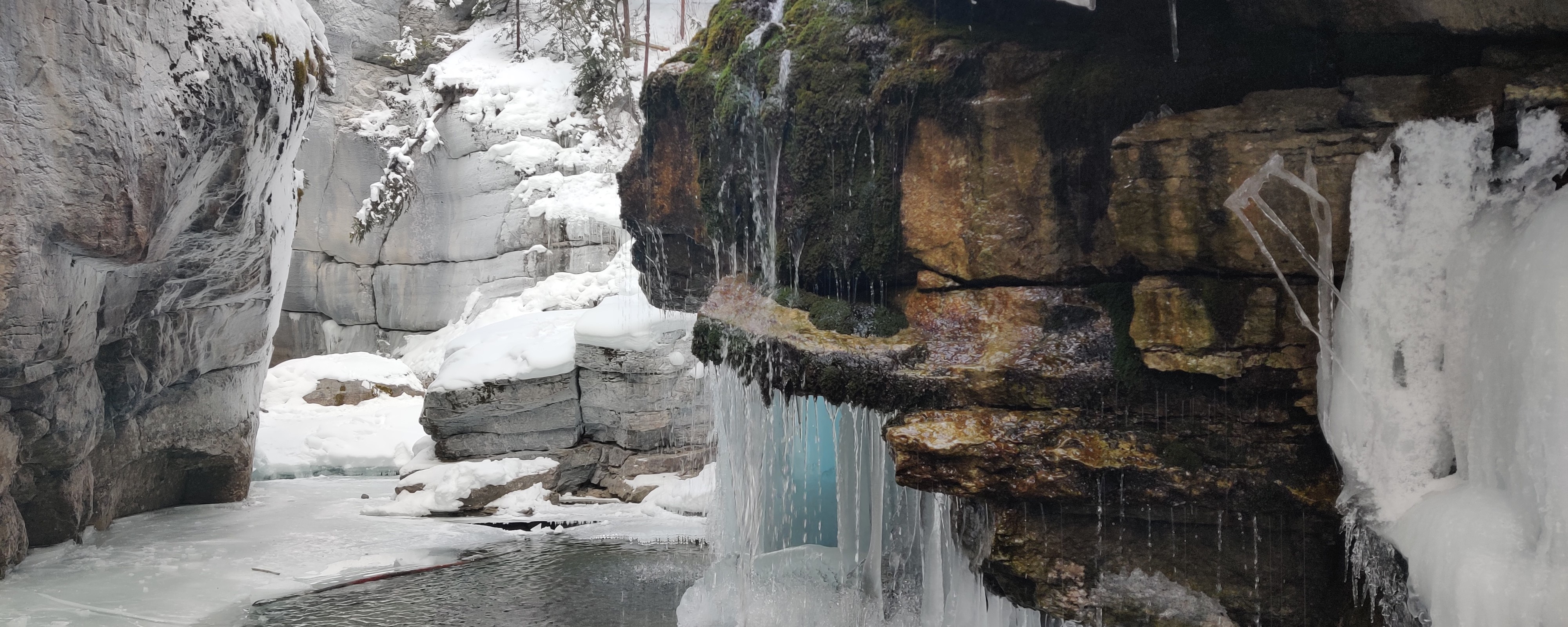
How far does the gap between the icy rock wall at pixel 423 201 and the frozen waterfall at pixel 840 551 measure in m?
13.4

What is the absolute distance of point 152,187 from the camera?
20.1 ft

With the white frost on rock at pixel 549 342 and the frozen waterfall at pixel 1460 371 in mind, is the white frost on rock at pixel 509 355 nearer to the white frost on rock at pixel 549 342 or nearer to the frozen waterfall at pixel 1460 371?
the white frost on rock at pixel 549 342

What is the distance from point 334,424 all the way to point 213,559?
750 cm

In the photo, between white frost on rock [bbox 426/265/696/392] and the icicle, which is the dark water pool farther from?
the icicle

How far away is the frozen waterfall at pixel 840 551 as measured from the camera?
194 inches

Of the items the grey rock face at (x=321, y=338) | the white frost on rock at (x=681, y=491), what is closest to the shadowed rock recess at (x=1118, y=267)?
the white frost on rock at (x=681, y=491)

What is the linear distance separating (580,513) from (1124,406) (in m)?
6.72

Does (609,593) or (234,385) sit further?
(234,385)

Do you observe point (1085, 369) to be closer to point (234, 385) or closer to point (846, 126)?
point (846, 126)

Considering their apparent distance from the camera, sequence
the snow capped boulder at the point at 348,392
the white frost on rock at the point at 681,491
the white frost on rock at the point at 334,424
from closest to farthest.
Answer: the white frost on rock at the point at 681,491 → the white frost on rock at the point at 334,424 → the snow capped boulder at the point at 348,392

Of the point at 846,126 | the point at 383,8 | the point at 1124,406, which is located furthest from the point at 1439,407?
the point at 383,8

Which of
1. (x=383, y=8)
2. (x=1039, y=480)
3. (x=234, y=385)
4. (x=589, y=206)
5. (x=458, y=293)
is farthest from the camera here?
(x=383, y=8)

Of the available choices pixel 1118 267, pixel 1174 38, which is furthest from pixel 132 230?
pixel 1174 38

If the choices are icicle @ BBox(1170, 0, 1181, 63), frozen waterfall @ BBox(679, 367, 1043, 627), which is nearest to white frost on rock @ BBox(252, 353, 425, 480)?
frozen waterfall @ BBox(679, 367, 1043, 627)
